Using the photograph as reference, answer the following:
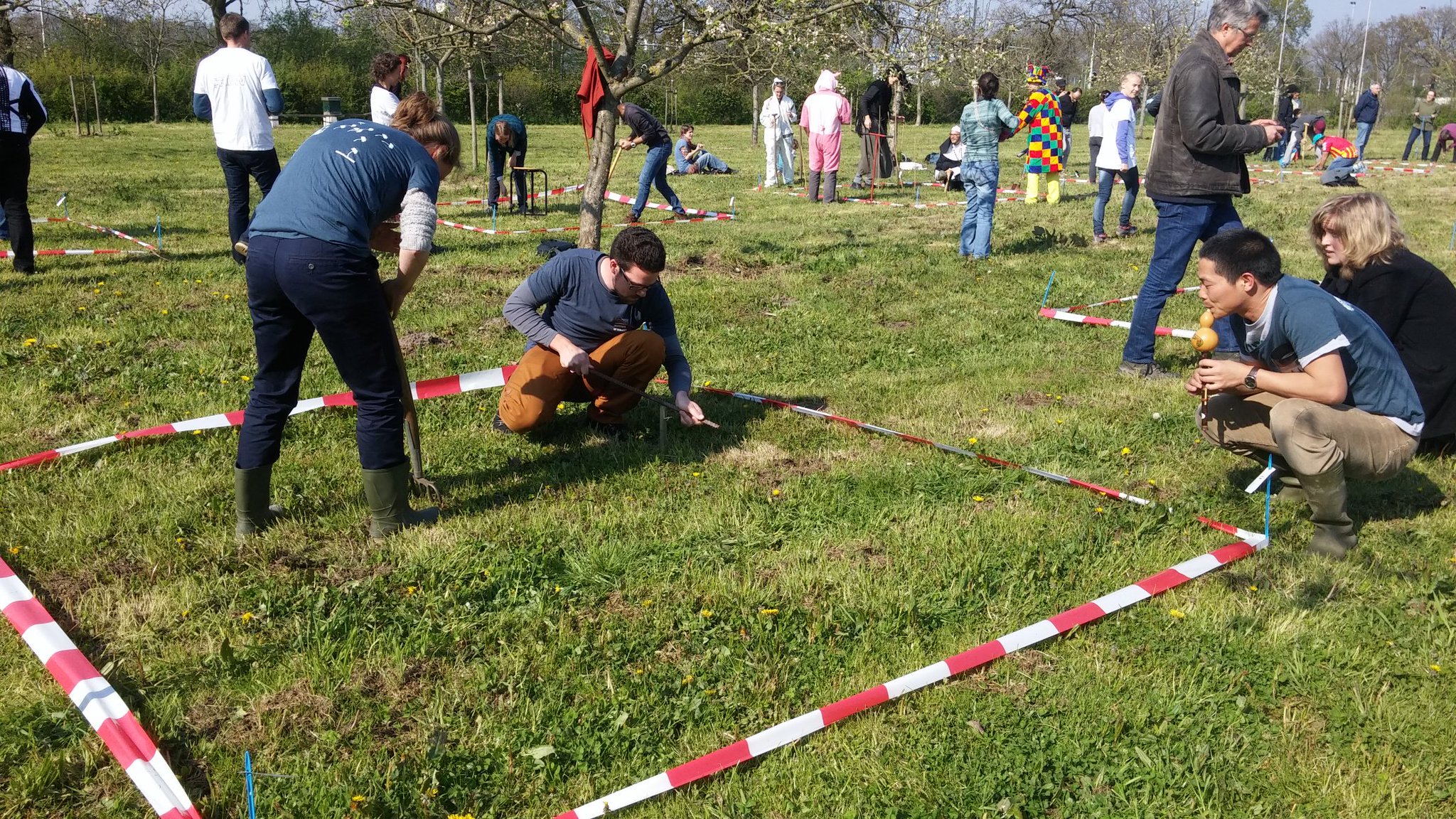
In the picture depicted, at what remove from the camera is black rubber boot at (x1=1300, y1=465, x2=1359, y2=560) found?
3836 mm

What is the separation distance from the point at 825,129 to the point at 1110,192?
4.82 meters

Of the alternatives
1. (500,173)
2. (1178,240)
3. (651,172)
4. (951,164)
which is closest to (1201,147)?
(1178,240)

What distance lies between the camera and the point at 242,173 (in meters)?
8.66

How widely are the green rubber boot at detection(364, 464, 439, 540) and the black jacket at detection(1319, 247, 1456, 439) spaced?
14.4 ft

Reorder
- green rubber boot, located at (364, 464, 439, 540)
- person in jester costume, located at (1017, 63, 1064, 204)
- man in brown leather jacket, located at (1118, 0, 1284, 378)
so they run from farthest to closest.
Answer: person in jester costume, located at (1017, 63, 1064, 204), man in brown leather jacket, located at (1118, 0, 1284, 378), green rubber boot, located at (364, 464, 439, 540)

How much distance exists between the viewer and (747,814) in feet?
8.71

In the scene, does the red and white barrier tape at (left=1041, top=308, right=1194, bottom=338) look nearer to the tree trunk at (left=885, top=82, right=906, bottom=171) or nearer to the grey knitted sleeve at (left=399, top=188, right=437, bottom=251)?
the grey knitted sleeve at (left=399, top=188, right=437, bottom=251)

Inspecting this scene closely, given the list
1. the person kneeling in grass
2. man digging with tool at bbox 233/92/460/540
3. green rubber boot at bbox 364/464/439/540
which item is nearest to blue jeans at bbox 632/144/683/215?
man digging with tool at bbox 233/92/460/540

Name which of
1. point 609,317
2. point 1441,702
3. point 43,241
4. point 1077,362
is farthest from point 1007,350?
point 43,241

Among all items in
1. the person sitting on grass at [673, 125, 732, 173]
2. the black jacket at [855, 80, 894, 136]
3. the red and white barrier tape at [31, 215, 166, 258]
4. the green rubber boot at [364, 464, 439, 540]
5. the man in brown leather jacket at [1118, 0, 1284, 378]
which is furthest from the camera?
the person sitting on grass at [673, 125, 732, 173]

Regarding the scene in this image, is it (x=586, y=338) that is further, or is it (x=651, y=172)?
(x=651, y=172)

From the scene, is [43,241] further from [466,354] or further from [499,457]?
[499,457]

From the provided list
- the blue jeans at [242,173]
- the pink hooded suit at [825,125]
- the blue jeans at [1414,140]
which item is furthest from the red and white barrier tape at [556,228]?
the blue jeans at [1414,140]

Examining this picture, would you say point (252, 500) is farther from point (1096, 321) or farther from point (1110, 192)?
point (1110, 192)
